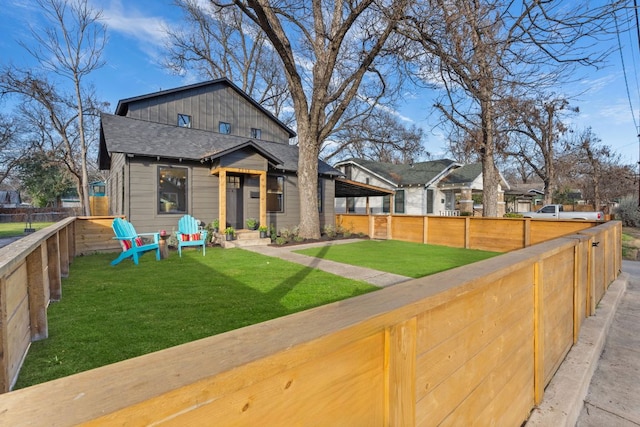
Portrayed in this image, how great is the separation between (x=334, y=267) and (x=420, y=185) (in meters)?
14.1

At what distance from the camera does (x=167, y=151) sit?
9.41 metres

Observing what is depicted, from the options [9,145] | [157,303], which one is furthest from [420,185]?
[9,145]

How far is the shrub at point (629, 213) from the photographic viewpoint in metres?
18.4

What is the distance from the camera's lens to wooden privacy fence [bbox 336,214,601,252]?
28.7 ft

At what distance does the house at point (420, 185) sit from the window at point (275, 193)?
7.91 metres

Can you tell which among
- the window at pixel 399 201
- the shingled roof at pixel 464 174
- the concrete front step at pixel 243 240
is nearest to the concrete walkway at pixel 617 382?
the concrete front step at pixel 243 240

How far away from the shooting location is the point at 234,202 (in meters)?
11.2

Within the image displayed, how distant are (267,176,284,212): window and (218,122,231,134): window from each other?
425 centimetres

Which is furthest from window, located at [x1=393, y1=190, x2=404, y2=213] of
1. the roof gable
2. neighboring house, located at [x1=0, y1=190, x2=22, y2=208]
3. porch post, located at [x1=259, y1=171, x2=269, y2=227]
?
neighboring house, located at [x1=0, y1=190, x2=22, y2=208]

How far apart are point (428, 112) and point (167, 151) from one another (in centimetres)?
840

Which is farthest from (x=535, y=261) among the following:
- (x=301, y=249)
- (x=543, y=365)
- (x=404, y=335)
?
(x=301, y=249)

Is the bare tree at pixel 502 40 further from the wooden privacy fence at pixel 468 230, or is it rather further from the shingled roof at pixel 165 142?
the shingled roof at pixel 165 142

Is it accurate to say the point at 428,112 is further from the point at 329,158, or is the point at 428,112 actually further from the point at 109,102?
the point at 109,102

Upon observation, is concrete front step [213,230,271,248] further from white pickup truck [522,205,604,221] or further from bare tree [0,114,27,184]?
bare tree [0,114,27,184]
